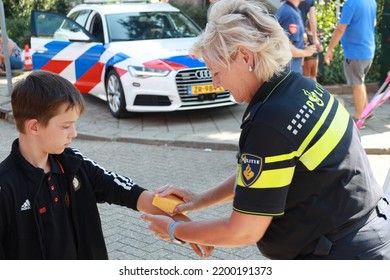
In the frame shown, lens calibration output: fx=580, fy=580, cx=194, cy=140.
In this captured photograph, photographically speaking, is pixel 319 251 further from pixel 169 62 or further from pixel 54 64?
pixel 54 64

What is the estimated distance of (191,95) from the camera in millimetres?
8547

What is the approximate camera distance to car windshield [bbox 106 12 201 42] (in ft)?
31.0

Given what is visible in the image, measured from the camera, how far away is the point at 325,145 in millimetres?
2027

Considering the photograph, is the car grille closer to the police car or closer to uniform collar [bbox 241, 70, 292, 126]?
the police car

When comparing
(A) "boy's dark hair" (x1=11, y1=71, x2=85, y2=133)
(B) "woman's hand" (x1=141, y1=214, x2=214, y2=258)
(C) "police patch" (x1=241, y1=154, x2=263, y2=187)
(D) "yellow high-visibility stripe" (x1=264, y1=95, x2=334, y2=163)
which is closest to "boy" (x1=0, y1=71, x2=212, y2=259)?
(A) "boy's dark hair" (x1=11, y1=71, x2=85, y2=133)

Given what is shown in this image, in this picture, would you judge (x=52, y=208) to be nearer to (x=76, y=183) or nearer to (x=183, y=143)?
(x=76, y=183)

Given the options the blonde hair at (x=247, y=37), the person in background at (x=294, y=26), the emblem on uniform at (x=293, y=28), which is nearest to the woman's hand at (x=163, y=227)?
the blonde hair at (x=247, y=37)

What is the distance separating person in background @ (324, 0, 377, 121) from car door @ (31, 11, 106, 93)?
3742mm

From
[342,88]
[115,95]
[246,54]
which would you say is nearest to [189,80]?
[115,95]

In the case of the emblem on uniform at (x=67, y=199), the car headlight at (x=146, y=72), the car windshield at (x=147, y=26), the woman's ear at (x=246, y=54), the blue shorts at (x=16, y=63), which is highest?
the woman's ear at (x=246, y=54)

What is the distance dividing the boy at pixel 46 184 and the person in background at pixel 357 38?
6.26 meters

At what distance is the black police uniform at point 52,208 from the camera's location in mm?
2191

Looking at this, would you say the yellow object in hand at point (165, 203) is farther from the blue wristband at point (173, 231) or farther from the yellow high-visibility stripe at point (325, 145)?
the yellow high-visibility stripe at point (325, 145)
